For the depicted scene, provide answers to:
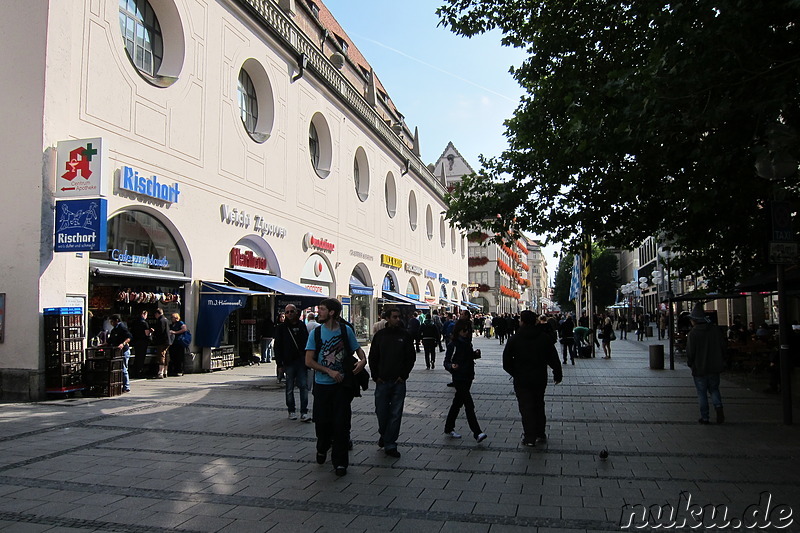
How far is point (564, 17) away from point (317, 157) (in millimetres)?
16141

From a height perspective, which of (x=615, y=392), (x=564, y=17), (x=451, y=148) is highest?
(x=451, y=148)

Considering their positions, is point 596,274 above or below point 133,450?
above


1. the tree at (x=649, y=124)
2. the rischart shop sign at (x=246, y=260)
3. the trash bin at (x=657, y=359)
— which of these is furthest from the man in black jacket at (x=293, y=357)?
the trash bin at (x=657, y=359)

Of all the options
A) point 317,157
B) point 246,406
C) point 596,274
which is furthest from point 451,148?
point 246,406

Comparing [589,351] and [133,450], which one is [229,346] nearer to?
[133,450]

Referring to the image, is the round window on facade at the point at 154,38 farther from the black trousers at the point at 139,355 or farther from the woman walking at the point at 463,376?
the woman walking at the point at 463,376

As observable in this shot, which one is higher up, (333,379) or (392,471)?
(333,379)

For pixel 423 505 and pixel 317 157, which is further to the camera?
pixel 317 157

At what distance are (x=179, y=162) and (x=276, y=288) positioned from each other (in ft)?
14.3

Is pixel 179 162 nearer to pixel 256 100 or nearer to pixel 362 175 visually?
pixel 256 100

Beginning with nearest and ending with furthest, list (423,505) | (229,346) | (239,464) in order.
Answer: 1. (423,505)
2. (239,464)
3. (229,346)

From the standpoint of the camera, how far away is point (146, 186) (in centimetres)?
1419

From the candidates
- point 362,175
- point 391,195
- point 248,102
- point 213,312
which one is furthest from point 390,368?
point 391,195

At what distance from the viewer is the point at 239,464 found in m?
6.69
